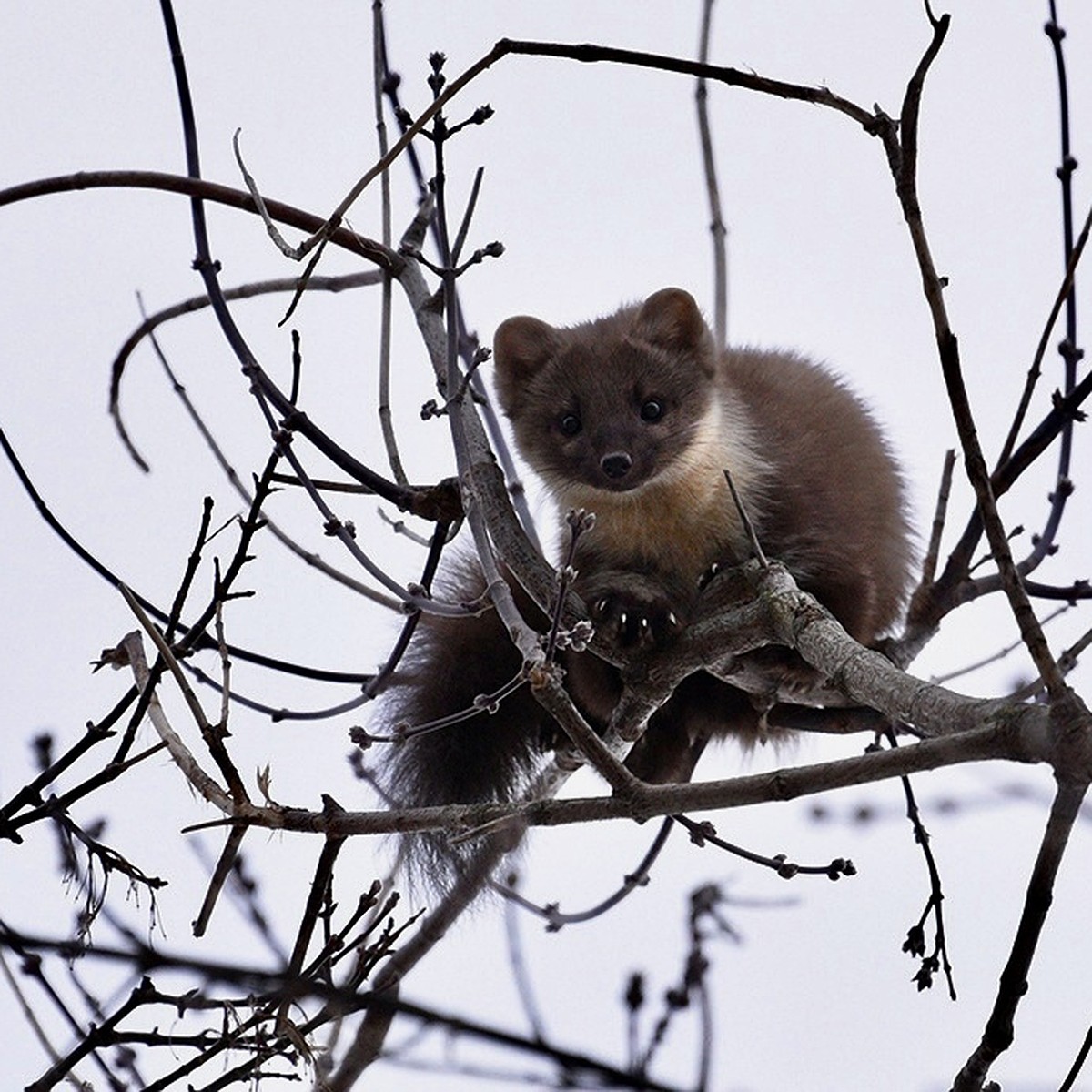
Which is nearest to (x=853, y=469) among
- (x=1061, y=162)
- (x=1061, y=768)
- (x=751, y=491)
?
(x=751, y=491)

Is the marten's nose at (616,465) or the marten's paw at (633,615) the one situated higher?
the marten's nose at (616,465)

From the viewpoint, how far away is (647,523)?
543 cm

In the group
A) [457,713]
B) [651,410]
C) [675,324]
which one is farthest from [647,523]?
[457,713]

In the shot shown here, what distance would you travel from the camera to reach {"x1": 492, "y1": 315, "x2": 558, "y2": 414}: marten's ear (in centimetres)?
568

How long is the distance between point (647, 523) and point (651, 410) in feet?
1.25

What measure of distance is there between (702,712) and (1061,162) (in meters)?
2.21

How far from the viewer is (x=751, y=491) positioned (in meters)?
5.43

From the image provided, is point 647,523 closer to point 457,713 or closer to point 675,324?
point 675,324

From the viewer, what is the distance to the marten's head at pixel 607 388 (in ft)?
17.4

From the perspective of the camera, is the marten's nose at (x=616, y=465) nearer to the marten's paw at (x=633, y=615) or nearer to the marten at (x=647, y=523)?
the marten at (x=647, y=523)

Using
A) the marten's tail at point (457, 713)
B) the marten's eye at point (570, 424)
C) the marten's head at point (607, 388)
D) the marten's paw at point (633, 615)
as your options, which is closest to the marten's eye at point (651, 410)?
the marten's head at point (607, 388)

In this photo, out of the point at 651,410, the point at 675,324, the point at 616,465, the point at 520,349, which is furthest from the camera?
the point at 520,349

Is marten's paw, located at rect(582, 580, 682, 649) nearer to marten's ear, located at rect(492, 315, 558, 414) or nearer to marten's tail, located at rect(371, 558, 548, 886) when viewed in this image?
marten's tail, located at rect(371, 558, 548, 886)

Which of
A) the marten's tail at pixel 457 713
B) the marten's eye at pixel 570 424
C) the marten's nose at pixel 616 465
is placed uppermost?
the marten's eye at pixel 570 424
